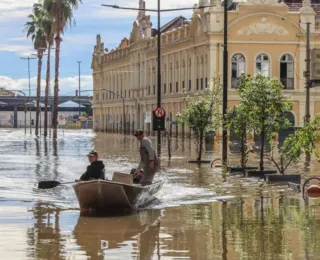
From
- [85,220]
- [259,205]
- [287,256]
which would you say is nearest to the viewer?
[287,256]

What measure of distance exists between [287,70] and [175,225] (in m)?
62.1

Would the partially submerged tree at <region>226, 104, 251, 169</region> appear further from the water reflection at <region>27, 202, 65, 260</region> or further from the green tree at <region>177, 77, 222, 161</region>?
the water reflection at <region>27, 202, 65, 260</region>

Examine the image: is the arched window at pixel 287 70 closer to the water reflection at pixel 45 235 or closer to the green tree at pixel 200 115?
the green tree at pixel 200 115

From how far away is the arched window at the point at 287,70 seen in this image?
7725cm

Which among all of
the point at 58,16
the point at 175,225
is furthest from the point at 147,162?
the point at 58,16

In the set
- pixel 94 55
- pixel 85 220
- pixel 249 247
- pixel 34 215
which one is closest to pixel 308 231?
pixel 249 247

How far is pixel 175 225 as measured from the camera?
55.8 feet

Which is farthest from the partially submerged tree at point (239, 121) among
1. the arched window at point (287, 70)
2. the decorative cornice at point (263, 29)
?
the arched window at point (287, 70)

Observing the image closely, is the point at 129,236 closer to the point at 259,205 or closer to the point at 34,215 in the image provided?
the point at 34,215

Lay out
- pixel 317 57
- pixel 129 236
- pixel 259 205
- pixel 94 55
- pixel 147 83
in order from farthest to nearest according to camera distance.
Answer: pixel 94 55
pixel 147 83
pixel 317 57
pixel 259 205
pixel 129 236

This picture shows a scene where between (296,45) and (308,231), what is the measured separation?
2467 inches

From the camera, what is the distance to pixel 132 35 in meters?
108

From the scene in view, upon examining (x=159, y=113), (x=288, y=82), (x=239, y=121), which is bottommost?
(x=239, y=121)

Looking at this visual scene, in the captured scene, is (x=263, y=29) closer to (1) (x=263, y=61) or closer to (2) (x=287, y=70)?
(1) (x=263, y=61)
